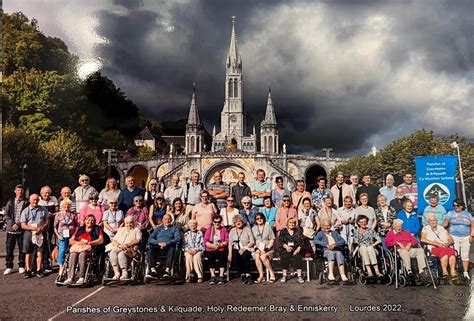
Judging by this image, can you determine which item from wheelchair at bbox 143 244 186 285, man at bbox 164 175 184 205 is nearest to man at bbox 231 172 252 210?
man at bbox 164 175 184 205

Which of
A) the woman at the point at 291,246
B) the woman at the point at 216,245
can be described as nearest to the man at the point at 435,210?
the woman at the point at 291,246

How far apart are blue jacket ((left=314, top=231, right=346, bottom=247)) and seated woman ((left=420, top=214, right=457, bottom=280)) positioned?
1.67 metres

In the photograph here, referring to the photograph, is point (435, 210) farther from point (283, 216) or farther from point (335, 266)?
point (283, 216)

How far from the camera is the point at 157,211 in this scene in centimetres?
942

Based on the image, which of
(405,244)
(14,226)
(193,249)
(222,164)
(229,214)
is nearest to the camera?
(405,244)

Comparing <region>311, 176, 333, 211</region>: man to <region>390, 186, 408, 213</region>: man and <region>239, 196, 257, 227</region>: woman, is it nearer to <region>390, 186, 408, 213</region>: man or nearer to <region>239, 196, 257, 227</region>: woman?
<region>390, 186, 408, 213</region>: man

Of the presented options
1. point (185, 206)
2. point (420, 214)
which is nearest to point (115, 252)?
point (185, 206)

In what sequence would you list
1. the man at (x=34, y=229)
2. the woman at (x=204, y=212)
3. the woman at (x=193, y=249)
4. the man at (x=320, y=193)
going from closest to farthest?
the woman at (x=193, y=249), the woman at (x=204, y=212), the man at (x=34, y=229), the man at (x=320, y=193)

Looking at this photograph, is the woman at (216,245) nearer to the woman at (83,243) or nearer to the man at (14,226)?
the woman at (83,243)

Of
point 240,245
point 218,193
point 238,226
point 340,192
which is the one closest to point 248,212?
point 238,226

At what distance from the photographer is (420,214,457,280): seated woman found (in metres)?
8.30

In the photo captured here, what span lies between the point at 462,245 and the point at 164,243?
6.18 m

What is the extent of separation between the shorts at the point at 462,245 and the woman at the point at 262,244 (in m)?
3.83

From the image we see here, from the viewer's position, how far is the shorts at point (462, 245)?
8461 mm
